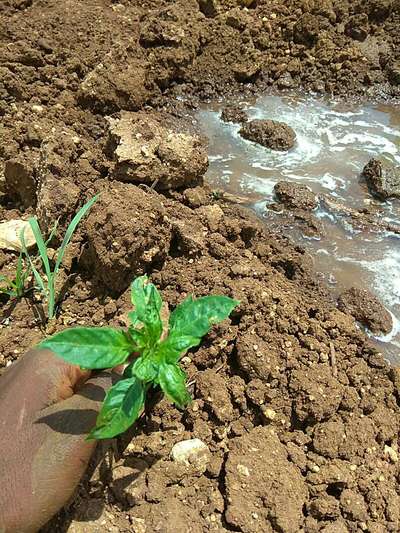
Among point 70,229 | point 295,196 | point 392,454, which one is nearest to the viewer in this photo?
point 392,454

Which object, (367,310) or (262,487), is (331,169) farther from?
(262,487)

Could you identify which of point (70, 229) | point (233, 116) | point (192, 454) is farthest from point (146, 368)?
point (233, 116)

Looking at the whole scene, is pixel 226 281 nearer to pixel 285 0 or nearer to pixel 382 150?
pixel 382 150

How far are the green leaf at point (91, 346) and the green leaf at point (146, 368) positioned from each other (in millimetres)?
49

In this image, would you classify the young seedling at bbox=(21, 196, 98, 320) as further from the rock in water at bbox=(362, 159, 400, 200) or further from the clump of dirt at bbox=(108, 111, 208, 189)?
the rock in water at bbox=(362, 159, 400, 200)

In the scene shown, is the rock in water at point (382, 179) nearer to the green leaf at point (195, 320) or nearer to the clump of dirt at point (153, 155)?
the clump of dirt at point (153, 155)

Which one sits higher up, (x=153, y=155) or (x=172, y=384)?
(x=153, y=155)

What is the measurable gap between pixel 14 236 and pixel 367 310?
6.35 feet

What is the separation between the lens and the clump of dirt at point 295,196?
3383 mm

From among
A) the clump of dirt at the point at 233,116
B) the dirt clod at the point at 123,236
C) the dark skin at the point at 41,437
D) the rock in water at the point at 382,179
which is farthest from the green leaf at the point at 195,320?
the clump of dirt at the point at 233,116

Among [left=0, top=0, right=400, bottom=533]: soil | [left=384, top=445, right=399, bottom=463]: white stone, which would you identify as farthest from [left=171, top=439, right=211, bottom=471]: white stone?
[left=384, top=445, right=399, bottom=463]: white stone

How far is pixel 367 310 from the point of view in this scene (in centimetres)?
284

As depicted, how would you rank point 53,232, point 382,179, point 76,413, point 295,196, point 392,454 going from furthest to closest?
point 382,179
point 295,196
point 53,232
point 392,454
point 76,413

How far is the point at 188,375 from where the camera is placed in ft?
7.39
